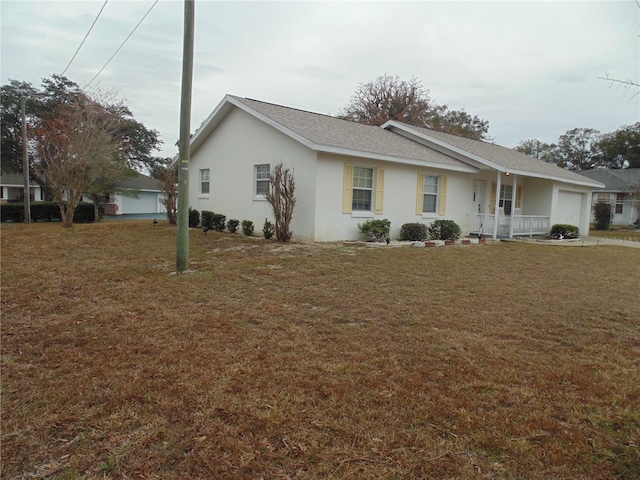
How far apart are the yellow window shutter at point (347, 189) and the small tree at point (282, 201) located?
1.54 metres

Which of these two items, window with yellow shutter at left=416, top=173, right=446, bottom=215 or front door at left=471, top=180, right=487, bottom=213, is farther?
front door at left=471, top=180, right=487, bottom=213

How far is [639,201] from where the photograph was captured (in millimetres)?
25984

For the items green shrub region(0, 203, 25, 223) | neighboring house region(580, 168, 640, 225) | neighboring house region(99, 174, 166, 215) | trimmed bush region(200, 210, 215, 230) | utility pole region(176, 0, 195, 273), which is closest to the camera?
utility pole region(176, 0, 195, 273)

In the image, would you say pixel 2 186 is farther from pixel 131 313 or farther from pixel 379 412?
pixel 379 412

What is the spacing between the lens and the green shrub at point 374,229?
1141 centimetres

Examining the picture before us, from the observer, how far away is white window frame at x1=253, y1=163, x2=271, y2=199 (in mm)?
12473

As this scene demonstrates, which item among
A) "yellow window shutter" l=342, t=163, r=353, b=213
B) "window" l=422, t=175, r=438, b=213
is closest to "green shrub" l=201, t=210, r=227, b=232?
"yellow window shutter" l=342, t=163, r=353, b=213

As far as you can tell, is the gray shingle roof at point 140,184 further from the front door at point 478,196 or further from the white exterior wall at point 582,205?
the white exterior wall at point 582,205

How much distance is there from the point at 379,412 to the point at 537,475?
0.94m

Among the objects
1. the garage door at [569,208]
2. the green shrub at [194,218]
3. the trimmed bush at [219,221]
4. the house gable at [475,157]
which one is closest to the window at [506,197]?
the house gable at [475,157]

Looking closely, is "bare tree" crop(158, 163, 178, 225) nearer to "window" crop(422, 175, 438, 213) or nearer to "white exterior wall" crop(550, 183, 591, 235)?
"window" crop(422, 175, 438, 213)

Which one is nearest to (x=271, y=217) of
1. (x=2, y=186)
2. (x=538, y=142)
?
(x=2, y=186)

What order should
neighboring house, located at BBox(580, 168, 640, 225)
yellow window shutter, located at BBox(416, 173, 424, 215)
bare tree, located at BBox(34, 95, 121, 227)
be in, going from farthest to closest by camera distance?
neighboring house, located at BBox(580, 168, 640, 225)
bare tree, located at BBox(34, 95, 121, 227)
yellow window shutter, located at BBox(416, 173, 424, 215)

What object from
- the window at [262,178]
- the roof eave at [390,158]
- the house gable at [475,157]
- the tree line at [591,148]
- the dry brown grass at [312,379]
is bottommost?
the dry brown grass at [312,379]
